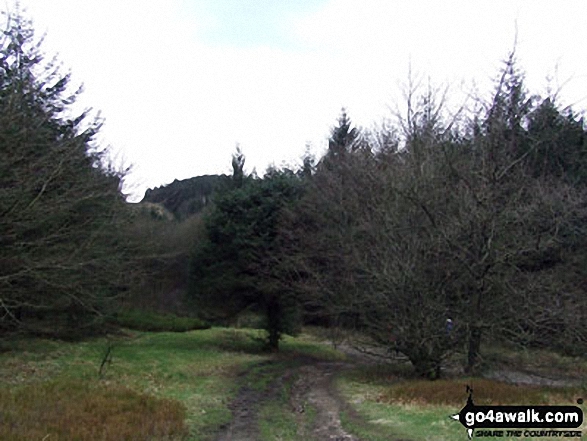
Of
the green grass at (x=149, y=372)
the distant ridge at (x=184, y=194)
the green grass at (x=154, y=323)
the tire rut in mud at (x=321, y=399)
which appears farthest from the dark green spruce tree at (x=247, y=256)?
the distant ridge at (x=184, y=194)

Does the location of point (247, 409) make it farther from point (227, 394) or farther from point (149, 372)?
point (149, 372)

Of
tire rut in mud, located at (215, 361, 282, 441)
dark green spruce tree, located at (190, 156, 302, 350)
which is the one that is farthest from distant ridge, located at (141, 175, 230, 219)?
tire rut in mud, located at (215, 361, 282, 441)

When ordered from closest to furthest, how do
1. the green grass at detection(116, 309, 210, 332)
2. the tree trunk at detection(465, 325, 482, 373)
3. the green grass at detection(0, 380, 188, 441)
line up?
1. the green grass at detection(0, 380, 188, 441)
2. the tree trunk at detection(465, 325, 482, 373)
3. the green grass at detection(116, 309, 210, 332)

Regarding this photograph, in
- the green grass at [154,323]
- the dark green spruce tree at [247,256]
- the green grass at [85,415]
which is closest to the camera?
the green grass at [85,415]

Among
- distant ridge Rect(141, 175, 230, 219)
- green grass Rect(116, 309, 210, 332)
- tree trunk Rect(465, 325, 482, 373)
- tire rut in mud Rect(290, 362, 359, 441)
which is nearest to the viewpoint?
tire rut in mud Rect(290, 362, 359, 441)

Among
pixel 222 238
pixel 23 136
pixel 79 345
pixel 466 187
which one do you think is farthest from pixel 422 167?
pixel 79 345

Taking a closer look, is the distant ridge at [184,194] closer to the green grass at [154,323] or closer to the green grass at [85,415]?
the green grass at [154,323]

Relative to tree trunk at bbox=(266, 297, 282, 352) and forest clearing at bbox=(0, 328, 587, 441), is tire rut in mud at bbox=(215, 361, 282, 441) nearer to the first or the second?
forest clearing at bbox=(0, 328, 587, 441)

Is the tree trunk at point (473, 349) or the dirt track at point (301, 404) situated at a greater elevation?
the tree trunk at point (473, 349)

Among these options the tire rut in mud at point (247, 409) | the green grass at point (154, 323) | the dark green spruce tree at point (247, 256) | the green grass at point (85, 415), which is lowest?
the tire rut in mud at point (247, 409)

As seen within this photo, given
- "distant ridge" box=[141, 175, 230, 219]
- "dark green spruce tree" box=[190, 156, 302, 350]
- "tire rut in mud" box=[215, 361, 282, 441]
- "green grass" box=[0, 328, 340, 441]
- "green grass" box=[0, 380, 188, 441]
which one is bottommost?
"tire rut in mud" box=[215, 361, 282, 441]

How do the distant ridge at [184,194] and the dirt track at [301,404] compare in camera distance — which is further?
the distant ridge at [184,194]

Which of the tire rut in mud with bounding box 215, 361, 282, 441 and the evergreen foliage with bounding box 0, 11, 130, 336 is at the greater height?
the evergreen foliage with bounding box 0, 11, 130, 336

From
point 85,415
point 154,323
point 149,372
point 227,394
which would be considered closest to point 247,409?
point 227,394
